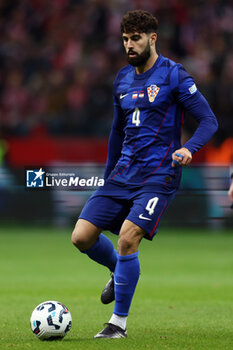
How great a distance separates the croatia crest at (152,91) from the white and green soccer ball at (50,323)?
1.45 metres

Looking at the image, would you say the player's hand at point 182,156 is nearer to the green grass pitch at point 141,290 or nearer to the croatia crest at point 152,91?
the croatia crest at point 152,91

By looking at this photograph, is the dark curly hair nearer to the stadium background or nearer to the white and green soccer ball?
the white and green soccer ball

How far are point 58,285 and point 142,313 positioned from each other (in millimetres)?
1876

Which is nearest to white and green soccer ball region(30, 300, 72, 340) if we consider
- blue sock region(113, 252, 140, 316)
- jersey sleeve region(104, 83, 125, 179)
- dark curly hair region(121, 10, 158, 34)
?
blue sock region(113, 252, 140, 316)

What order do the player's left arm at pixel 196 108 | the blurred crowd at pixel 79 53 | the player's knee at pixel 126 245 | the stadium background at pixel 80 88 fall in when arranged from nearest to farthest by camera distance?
the player's knee at pixel 126 245 < the player's left arm at pixel 196 108 < the stadium background at pixel 80 88 < the blurred crowd at pixel 79 53

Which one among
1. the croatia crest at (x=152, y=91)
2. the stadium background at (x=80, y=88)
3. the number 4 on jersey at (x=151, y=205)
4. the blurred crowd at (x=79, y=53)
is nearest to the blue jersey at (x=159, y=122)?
the croatia crest at (x=152, y=91)

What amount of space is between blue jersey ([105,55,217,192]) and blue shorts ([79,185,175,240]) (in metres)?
0.07

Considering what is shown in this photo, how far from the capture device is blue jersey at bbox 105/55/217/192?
500cm

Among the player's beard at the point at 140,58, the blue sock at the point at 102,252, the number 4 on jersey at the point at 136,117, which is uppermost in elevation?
the player's beard at the point at 140,58

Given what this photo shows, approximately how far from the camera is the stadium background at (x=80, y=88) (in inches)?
515

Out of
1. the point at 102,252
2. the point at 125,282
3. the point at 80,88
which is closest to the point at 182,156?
the point at 125,282

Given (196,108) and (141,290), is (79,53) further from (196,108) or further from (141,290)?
(196,108)

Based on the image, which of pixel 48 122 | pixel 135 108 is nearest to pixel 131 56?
pixel 135 108

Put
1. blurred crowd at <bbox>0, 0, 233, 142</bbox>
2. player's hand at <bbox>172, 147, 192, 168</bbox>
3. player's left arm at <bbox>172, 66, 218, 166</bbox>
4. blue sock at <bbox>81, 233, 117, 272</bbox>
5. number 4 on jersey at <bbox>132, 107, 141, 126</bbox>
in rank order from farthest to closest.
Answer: blurred crowd at <bbox>0, 0, 233, 142</bbox>, blue sock at <bbox>81, 233, 117, 272</bbox>, number 4 on jersey at <bbox>132, 107, 141, 126</bbox>, player's left arm at <bbox>172, 66, 218, 166</bbox>, player's hand at <bbox>172, 147, 192, 168</bbox>
